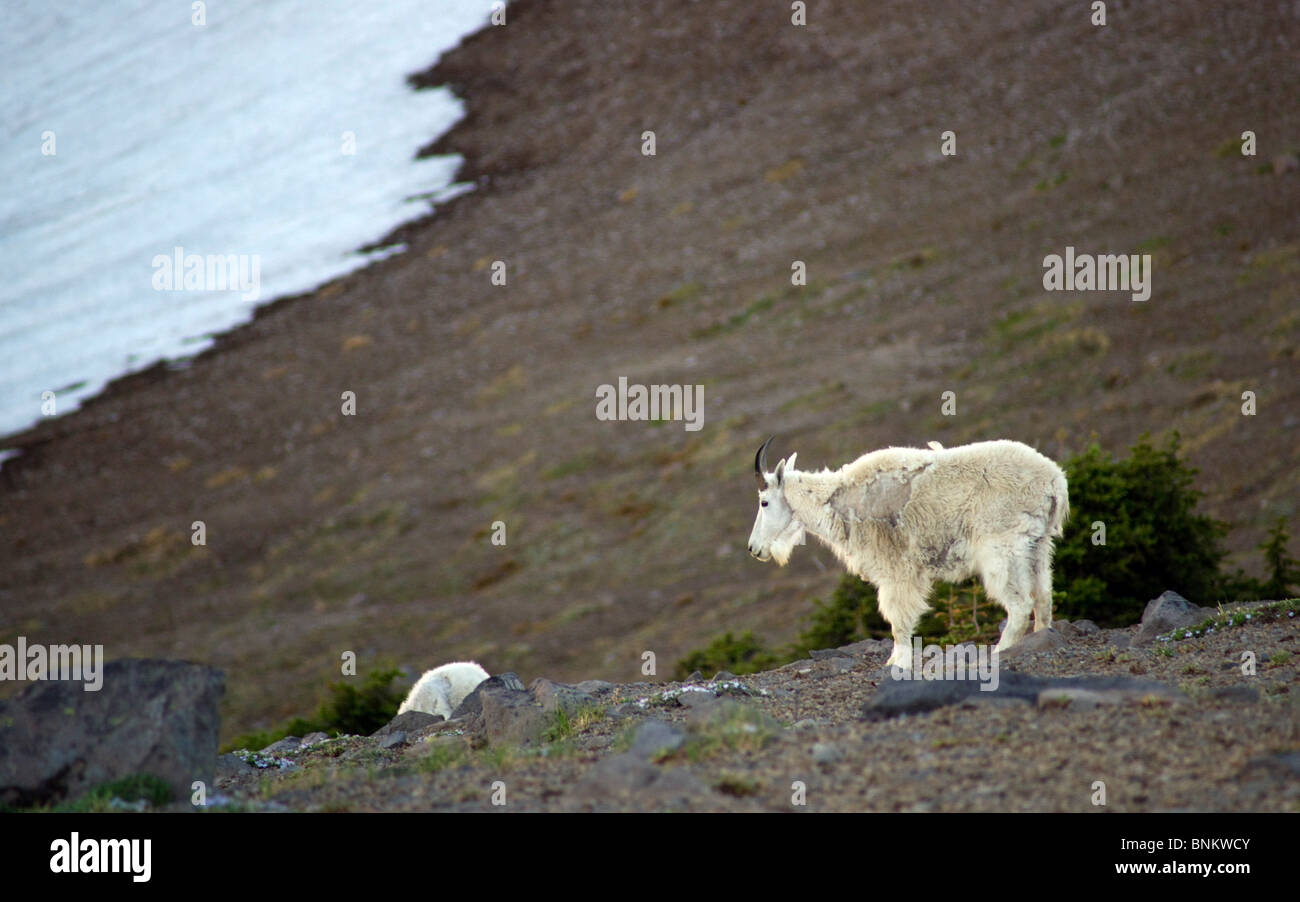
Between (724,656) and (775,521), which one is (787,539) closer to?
(775,521)

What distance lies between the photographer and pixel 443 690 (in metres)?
12.6

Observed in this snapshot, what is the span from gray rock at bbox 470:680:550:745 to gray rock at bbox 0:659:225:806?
7.19 ft

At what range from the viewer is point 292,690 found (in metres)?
24.4

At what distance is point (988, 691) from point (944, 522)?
311 cm

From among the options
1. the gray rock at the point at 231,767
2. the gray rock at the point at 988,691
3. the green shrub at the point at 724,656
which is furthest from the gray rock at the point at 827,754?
the green shrub at the point at 724,656

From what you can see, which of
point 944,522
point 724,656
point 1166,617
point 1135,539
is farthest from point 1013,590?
point 724,656

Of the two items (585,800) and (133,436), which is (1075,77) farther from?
(585,800)

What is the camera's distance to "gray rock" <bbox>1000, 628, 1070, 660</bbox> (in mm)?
9773

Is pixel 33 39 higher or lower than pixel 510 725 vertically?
higher

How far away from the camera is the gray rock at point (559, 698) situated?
8797 mm

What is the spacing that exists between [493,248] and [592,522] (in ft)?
70.9

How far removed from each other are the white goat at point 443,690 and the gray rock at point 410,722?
119cm

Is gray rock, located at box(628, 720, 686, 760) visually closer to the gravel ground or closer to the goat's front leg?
the gravel ground

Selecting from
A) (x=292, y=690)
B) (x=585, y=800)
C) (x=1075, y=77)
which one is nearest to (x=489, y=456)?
(x=292, y=690)
